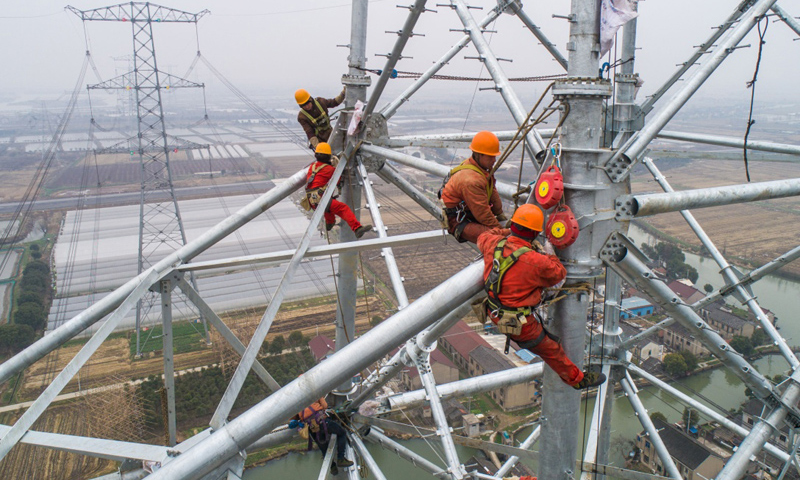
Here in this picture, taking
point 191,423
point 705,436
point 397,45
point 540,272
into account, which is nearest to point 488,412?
point 705,436

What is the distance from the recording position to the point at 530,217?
387 cm

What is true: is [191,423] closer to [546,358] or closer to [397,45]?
[397,45]

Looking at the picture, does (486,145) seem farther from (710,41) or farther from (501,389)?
(501,389)

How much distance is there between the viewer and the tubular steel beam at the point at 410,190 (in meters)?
7.30

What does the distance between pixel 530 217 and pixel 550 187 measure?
0.87 feet

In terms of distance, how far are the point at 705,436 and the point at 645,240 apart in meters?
24.8

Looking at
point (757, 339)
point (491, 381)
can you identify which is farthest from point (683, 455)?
point (491, 381)

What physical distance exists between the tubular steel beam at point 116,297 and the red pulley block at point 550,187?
3.73 m

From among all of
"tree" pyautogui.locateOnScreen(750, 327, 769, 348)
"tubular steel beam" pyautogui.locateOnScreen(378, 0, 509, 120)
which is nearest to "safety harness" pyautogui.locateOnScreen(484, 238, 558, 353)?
"tubular steel beam" pyautogui.locateOnScreen(378, 0, 509, 120)

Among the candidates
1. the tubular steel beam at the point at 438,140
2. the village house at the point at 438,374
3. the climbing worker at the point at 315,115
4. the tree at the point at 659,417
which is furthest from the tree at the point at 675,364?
the climbing worker at the point at 315,115

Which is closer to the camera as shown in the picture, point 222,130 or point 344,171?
point 344,171

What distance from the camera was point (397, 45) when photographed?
270 inches

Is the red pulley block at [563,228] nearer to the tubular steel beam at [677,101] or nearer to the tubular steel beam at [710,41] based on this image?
the tubular steel beam at [677,101]

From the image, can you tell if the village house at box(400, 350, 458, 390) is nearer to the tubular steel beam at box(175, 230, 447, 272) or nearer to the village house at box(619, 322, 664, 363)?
the village house at box(619, 322, 664, 363)
